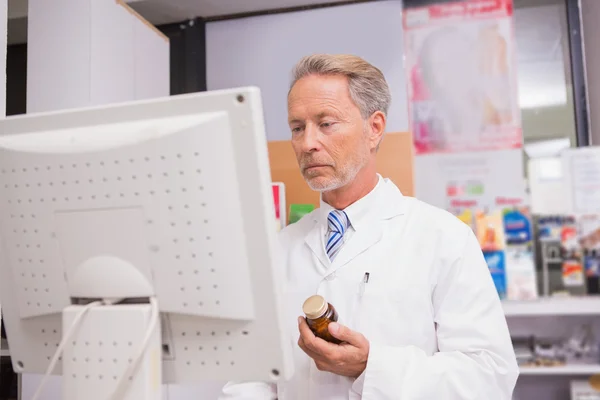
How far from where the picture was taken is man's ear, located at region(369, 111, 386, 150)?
143cm

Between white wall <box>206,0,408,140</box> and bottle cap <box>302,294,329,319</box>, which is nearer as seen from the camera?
bottle cap <box>302,294,329,319</box>

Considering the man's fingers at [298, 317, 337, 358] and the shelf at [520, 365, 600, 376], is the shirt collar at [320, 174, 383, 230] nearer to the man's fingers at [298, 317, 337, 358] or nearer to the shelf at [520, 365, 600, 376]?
the man's fingers at [298, 317, 337, 358]

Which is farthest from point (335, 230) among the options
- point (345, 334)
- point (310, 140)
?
point (345, 334)

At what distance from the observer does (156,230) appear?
2.34ft

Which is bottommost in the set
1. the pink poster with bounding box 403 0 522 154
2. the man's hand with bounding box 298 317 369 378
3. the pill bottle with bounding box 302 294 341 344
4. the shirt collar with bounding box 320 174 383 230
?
the man's hand with bounding box 298 317 369 378

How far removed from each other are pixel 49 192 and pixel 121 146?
0.48ft

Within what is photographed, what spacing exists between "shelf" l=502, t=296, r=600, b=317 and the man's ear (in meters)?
1.32

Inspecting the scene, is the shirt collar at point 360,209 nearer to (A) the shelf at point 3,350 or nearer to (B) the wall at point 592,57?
(A) the shelf at point 3,350

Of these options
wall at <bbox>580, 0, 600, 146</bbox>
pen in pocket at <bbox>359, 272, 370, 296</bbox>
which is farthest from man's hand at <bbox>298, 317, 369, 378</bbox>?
wall at <bbox>580, 0, 600, 146</bbox>

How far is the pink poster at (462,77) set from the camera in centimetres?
264

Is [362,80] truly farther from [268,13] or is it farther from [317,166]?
[268,13]

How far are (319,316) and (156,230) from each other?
37 cm

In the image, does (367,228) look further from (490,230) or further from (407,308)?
(490,230)

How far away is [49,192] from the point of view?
2.48 ft
